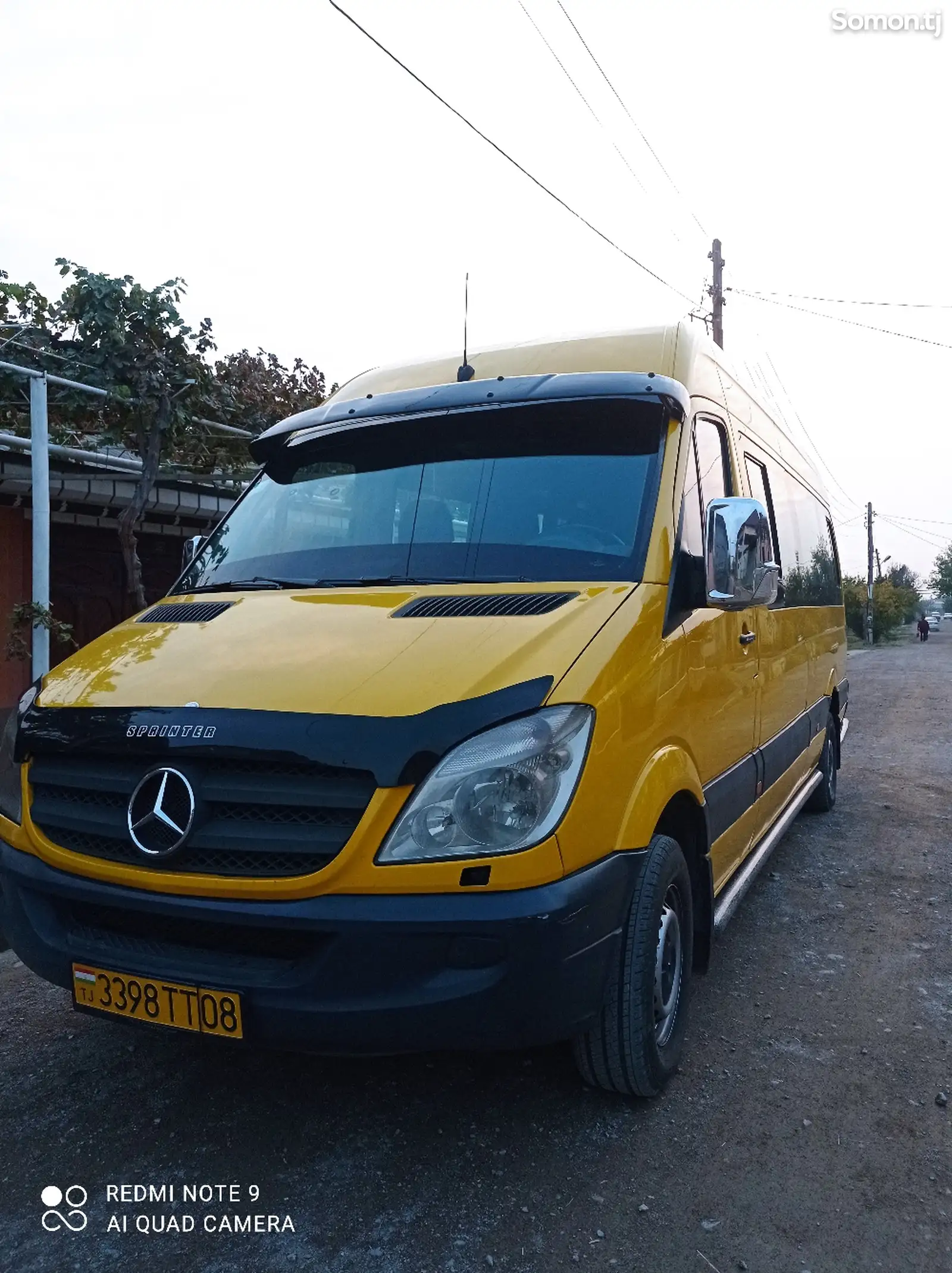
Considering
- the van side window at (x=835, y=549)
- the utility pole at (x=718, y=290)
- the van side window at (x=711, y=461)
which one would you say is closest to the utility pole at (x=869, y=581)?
the utility pole at (x=718, y=290)

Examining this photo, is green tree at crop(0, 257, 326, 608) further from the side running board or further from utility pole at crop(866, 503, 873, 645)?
utility pole at crop(866, 503, 873, 645)

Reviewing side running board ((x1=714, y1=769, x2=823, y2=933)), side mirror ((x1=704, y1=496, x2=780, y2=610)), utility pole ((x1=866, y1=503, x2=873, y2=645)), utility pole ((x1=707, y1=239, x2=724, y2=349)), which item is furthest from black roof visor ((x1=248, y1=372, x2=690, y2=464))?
utility pole ((x1=866, y1=503, x2=873, y2=645))

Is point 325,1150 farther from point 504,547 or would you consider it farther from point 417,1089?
point 504,547

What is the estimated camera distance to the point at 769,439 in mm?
5031

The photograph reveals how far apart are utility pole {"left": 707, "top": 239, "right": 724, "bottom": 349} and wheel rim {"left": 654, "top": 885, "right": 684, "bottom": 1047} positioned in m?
18.7

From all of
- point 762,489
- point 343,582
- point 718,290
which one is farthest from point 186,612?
point 718,290

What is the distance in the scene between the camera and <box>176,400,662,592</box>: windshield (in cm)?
308

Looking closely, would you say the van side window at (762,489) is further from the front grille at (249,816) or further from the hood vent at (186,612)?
the front grille at (249,816)

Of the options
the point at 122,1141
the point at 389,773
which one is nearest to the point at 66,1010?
the point at 122,1141

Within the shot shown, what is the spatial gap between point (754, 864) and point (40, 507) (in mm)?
6550

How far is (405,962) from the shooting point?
222 centimetres

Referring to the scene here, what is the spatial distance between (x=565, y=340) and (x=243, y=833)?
2483 mm

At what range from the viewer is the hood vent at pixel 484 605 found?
2713 millimetres

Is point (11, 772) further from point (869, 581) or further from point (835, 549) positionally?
point (869, 581)
